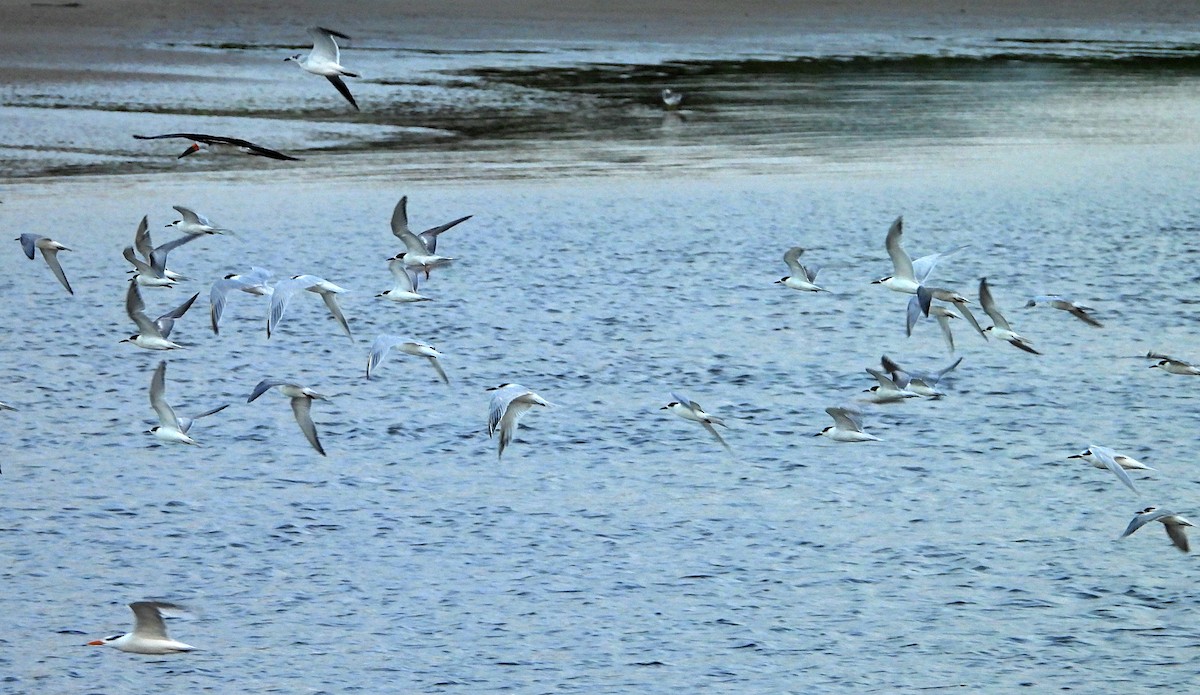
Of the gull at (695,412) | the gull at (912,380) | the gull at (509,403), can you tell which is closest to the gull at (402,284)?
the gull at (509,403)

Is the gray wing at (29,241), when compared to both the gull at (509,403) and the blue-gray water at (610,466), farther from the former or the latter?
the gull at (509,403)

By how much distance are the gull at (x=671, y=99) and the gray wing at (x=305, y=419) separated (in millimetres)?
22893

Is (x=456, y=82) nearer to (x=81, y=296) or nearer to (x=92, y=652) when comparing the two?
(x=81, y=296)

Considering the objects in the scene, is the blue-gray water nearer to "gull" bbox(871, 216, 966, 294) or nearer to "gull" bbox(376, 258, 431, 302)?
"gull" bbox(376, 258, 431, 302)

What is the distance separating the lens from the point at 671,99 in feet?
116

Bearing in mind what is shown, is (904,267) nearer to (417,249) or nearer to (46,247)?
(417,249)

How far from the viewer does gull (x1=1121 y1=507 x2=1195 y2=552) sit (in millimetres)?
11172

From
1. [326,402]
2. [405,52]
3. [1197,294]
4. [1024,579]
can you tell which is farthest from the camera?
[405,52]

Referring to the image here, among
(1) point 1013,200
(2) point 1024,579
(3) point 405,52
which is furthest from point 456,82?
Result: (2) point 1024,579

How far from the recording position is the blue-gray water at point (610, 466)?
11.0 metres

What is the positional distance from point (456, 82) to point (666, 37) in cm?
976

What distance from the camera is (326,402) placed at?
16859 mm

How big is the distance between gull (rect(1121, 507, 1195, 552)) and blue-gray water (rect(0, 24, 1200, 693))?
0.33m

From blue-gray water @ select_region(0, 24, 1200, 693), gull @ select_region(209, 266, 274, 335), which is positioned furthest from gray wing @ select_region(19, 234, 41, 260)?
gull @ select_region(209, 266, 274, 335)
